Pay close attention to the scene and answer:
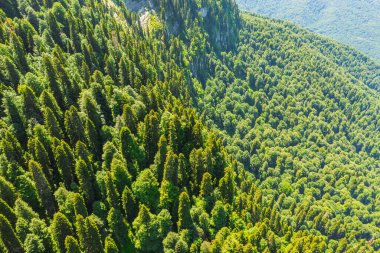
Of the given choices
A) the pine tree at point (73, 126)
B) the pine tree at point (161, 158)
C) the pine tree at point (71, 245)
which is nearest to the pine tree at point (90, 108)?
the pine tree at point (73, 126)

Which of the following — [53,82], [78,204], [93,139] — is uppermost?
[53,82]

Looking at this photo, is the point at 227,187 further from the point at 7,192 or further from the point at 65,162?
the point at 7,192

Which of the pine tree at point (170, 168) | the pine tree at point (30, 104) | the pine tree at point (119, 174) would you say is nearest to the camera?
the pine tree at point (119, 174)

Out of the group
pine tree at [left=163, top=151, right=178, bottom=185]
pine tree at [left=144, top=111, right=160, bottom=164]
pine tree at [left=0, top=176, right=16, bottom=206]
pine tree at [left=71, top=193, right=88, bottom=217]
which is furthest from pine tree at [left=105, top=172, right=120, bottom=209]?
pine tree at [left=144, top=111, right=160, bottom=164]

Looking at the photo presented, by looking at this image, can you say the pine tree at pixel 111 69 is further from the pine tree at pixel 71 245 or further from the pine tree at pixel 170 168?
the pine tree at pixel 71 245

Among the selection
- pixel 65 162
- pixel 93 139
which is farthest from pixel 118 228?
pixel 93 139
